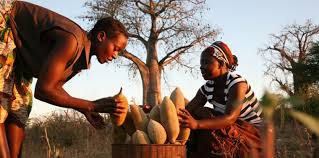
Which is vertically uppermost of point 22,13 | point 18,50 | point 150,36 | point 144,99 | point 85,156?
point 150,36

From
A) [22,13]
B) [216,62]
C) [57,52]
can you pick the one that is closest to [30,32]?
[22,13]

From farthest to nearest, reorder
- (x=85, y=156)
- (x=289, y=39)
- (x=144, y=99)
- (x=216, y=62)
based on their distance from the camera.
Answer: (x=289, y=39)
(x=144, y=99)
(x=85, y=156)
(x=216, y=62)

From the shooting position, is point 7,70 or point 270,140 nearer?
point 270,140

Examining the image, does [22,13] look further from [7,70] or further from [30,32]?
[7,70]

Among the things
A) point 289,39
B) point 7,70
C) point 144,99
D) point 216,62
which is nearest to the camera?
point 7,70

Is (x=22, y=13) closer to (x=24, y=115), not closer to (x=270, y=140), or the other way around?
(x=24, y=115)

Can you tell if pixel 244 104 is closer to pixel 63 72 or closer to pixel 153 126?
pixel 153 126

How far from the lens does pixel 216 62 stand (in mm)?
2926

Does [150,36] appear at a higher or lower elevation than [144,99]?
higher

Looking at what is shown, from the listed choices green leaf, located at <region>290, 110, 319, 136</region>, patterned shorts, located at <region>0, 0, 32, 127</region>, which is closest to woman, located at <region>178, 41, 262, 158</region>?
patterned shorts, located at <region>0, 0, 32, 127</region>

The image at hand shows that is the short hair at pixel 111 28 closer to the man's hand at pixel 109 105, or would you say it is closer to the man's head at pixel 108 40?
the man's head at pixel 108 40

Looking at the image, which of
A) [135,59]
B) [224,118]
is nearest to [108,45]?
[224,118]

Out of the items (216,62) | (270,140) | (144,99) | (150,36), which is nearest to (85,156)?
(216,62)

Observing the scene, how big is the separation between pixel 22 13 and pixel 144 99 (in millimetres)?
17920
